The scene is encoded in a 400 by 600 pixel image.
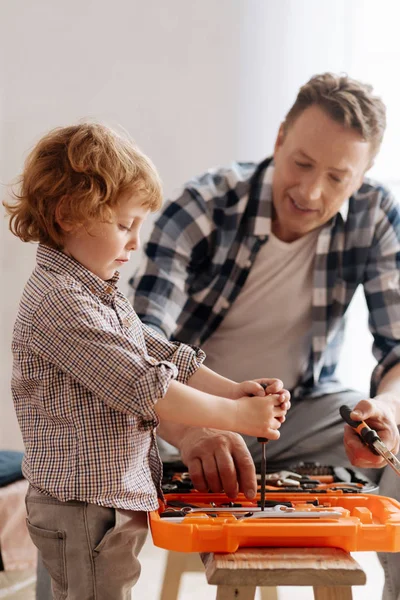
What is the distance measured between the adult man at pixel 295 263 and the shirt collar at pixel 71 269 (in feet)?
1.73

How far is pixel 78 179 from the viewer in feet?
3.33

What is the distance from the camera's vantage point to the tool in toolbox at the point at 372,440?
43.4 inches

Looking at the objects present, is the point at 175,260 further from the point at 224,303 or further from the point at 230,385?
the point at 230,385

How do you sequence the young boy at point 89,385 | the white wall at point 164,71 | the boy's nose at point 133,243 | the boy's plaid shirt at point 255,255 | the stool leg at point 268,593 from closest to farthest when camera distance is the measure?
the young boy at point 89,385 < the boy's nose at point 133,243 < the stool leg at point 268,593 < the boy's plaid shirt at point 255,255 < the white wall at point 164,71

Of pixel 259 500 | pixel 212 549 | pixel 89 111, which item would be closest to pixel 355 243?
pixel 259 500

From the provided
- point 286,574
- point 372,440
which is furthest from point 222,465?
point 286,574

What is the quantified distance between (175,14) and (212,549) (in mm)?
2111

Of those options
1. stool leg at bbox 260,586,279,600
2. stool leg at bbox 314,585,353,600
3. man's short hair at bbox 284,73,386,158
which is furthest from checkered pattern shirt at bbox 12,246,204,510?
man's short hair at bbox 284,73,386,158

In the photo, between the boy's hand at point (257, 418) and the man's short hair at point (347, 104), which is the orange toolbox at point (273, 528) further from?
Answer: the man's short hair at point (347, 104)

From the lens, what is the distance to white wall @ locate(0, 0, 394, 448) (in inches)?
101

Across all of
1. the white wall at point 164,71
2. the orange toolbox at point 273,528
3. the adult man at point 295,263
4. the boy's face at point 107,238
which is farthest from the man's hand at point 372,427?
the white wall at point 164,71

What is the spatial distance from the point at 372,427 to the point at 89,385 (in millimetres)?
580

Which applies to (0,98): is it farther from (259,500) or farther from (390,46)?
(259,500)

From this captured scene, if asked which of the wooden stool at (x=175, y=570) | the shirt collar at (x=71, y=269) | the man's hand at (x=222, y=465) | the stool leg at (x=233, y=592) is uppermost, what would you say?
the shirt collar at (x=71, y=269)
